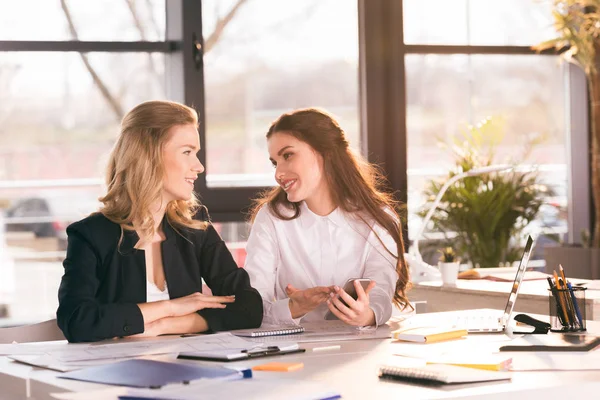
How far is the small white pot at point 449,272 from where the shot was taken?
4285mm

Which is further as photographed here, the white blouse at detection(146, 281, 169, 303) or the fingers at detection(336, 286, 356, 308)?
the white blouse at detection(146, 281, 169, 303)

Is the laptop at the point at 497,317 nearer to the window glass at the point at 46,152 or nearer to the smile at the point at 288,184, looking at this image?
the smile at the point at 288,184

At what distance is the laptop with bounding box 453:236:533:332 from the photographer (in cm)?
271

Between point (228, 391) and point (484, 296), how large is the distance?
237 cm

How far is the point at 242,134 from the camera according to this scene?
589 centimetres

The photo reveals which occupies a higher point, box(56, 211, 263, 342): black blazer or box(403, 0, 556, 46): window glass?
box(403, 0, 556, 46): window glass

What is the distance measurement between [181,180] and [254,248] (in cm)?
44

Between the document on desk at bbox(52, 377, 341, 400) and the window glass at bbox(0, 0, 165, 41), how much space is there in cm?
376

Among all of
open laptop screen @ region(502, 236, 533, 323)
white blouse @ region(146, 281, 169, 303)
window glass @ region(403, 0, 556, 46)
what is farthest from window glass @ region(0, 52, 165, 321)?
open laptop screen @ region(502, 236, 533, 323)

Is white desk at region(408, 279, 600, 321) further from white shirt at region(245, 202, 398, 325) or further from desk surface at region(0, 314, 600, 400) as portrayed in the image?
desk surface at region(0, 314, 600, 400)

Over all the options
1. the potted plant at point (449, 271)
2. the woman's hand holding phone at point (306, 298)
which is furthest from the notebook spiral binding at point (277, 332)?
the potted plant at point (449, 271)

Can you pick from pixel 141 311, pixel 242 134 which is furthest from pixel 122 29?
pixel 141 311

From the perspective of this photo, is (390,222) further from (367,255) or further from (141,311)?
(141,311)

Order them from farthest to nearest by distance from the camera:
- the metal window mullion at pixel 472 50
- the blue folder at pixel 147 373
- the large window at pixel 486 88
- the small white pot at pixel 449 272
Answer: the large window at pixel 486 88, the metal window mullion at pixel 472 50, the small white pot at pixel 449 272, the blue folder at pixel 147 373
